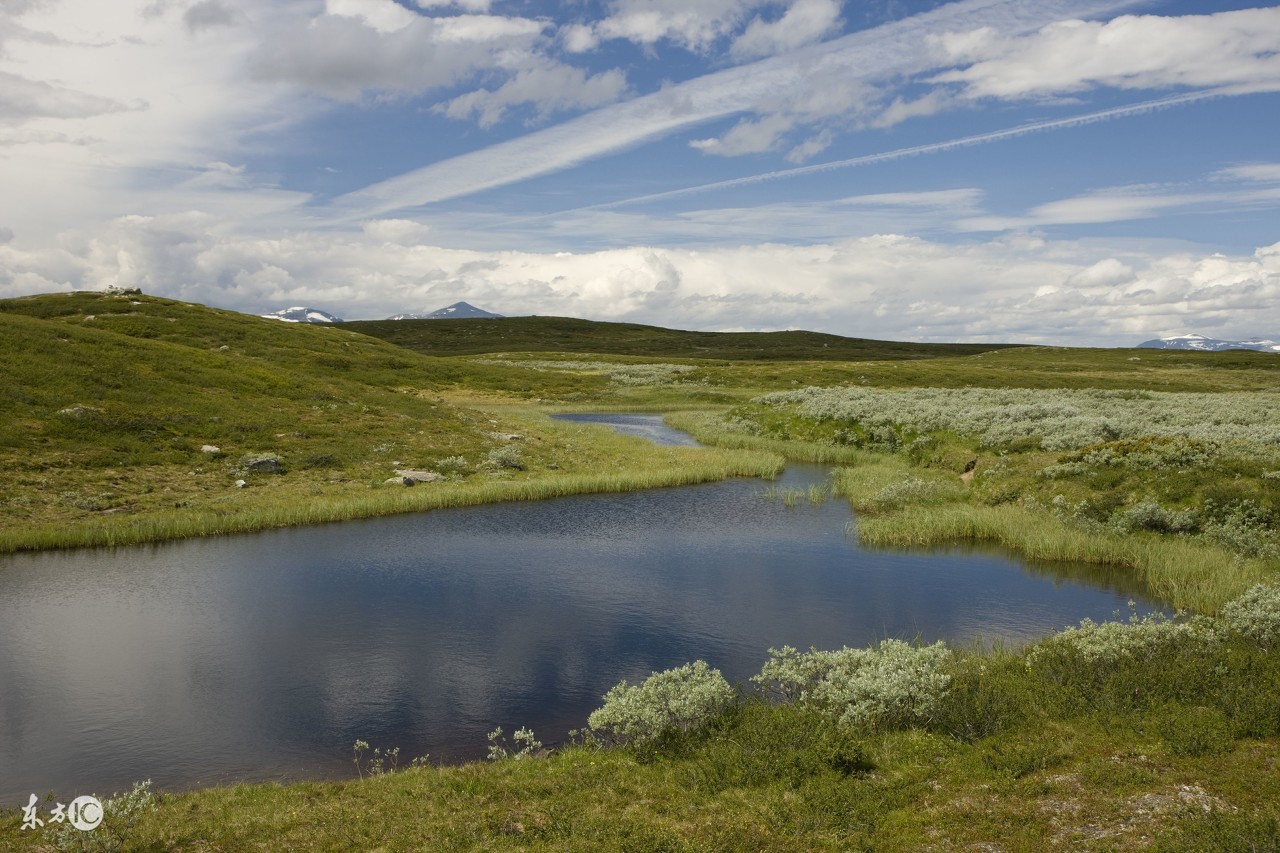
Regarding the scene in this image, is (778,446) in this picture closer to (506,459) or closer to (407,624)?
(506,459)

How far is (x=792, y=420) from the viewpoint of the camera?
217 ft

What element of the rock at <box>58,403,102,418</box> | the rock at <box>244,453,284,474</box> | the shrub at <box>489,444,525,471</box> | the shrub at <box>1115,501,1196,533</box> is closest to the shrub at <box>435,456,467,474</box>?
the shrub at <box>489,444,525,471</box>

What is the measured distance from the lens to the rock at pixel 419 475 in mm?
42344

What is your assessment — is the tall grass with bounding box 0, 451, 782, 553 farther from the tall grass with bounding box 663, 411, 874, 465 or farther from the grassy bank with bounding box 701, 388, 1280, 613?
the grassy bank with bounding box 701, 388, 1280, 613

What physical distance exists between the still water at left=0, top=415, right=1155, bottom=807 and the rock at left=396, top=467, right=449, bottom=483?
7.40 meters

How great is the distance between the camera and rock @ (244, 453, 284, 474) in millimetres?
41062

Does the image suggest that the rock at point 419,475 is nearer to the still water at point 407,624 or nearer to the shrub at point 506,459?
the shrub at point 506,459

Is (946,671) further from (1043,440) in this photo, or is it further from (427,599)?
(1043,440)

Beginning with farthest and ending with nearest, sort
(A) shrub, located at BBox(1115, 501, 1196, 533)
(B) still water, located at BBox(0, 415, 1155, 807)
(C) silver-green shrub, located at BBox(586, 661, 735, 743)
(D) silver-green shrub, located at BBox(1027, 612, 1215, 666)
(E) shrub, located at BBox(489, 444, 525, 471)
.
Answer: (E) shrub, located at BBox(489, 444, 525, 471) → (A) shrub, located at BBox(1115, 501, 1196, 533) → (B) still water, located at BBox(0, 415, 1155, 807) → (D) silver-green shrub, located at BBox(1027, 612, 1215, 666) → (C) silver-green shrub, located at BBox(586, 661, 735, 743)

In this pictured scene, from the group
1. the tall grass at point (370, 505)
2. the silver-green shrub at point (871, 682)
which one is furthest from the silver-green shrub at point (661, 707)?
the tall grass at point (370, 505)

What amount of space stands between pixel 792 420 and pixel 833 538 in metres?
34.5

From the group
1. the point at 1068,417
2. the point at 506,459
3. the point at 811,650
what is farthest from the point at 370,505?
the point at 1068,417

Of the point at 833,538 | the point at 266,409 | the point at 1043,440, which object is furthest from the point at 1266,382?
the point at 266,409

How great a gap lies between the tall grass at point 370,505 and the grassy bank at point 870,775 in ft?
72.1
